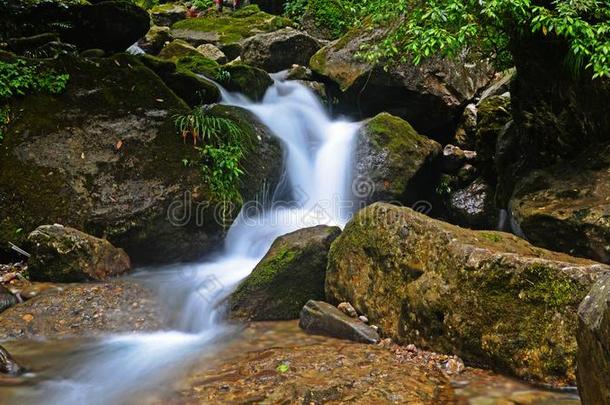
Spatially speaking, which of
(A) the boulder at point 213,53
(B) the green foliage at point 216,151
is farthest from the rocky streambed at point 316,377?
(A) the boulder at point 213,53

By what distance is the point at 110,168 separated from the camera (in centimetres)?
652

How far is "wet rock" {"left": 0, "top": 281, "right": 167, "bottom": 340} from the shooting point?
4.60 metres

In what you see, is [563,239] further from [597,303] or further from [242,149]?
[242,149]

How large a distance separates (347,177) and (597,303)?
647 centimetres

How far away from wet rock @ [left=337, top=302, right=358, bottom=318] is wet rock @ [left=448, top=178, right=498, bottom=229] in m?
3.56

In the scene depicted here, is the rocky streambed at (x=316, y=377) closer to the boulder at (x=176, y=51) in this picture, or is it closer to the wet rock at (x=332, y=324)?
the wet rock at (x=332, y=324)

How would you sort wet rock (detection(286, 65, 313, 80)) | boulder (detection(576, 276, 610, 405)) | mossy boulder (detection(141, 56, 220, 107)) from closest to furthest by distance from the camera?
boulder (detection(576, 276, 610, 405))
mossy boulder (detection(141, 56, 220, 107))
wet rock (detection(286, 65, 313, 80))

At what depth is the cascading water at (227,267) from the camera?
387 centimetres

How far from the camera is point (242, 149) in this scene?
7375 millimetres

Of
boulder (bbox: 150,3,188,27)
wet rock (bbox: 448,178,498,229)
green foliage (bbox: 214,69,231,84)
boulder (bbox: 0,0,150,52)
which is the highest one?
boulder (bbox: 150,3,188,27)

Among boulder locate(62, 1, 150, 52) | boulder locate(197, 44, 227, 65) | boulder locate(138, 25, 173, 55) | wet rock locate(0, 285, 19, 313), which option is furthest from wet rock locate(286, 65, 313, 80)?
wet rock locate(0, 285, 19, 313)

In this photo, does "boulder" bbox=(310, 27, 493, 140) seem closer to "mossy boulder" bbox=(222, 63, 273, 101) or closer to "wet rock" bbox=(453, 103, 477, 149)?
"wet rock" bbox=(453, 103, 477, 149)

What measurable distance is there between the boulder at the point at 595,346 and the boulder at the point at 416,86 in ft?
25.2

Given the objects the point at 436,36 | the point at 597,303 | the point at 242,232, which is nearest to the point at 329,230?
the point at 242,232
